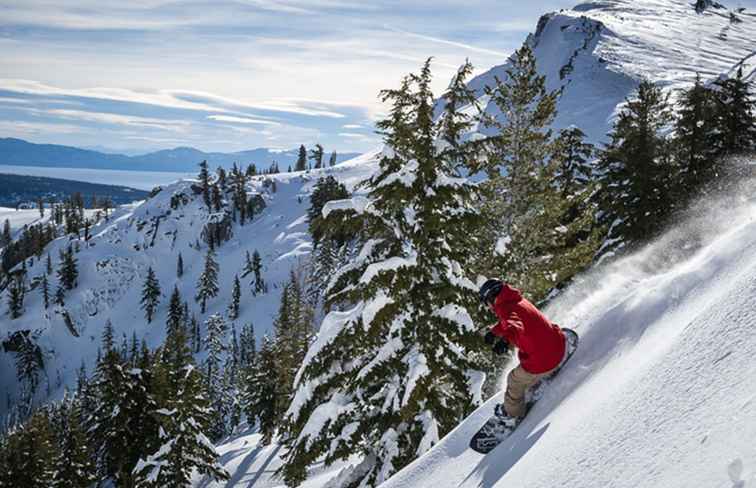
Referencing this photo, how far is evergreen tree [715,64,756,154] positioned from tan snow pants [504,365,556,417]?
25.5m

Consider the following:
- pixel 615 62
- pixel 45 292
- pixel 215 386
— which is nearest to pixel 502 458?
pixel 215 386

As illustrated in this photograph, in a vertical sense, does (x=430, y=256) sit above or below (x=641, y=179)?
below

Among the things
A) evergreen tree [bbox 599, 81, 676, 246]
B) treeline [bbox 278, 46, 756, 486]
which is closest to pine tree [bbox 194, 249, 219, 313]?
evergreen tree [bbox 599, 81, 676, 246]

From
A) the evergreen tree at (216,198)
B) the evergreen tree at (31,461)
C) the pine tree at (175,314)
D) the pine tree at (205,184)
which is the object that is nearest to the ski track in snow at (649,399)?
the evergreen tree at (31,461)

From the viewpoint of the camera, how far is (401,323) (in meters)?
11.2

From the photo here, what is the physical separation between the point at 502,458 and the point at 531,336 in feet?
4.64

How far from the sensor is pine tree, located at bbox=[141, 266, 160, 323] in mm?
145188

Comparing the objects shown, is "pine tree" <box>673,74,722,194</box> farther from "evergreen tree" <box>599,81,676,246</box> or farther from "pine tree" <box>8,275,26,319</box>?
"pine tree" <box>8,275,26,319</box>

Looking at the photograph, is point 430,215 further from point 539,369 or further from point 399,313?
point 539,369

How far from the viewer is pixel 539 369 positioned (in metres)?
6.30

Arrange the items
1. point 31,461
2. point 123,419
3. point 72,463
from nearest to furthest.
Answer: point 123,419
point 31,461
point 72,463

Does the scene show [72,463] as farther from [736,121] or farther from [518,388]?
[736,121]

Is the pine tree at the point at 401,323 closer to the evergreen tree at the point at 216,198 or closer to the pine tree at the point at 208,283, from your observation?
the pine tree at the point at 208,283

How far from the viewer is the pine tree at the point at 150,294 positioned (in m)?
145
